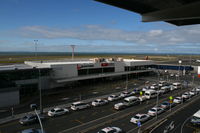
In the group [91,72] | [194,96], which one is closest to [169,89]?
[194,96]

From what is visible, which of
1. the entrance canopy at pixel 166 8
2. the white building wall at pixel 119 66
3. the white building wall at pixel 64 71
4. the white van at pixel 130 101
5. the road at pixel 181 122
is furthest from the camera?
the white building wall at pixel 119 66

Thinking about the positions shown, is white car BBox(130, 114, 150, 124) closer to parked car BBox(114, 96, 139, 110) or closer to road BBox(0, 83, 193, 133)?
road BBox(0, 83, 193, 133)

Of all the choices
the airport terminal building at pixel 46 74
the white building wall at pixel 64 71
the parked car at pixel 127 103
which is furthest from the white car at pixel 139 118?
the white building wall at pixel 64 71

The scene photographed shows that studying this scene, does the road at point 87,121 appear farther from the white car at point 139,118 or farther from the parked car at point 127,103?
the parked car at point 127,103

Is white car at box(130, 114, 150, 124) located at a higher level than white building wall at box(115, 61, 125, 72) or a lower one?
lower

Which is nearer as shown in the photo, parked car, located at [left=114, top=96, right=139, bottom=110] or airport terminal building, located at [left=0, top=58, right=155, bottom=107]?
parked car, located at [left=114, top=96, right=139, bottom=110]

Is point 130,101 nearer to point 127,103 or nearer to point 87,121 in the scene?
point 127,103

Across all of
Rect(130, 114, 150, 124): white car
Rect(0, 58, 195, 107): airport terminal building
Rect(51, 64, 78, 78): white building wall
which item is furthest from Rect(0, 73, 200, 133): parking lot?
Rect(51, 64, 78, 78): white building wall

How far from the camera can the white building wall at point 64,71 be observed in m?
47.0

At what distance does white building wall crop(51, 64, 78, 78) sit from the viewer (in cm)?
4697

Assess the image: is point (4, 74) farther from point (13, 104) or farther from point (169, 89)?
point (169, 89)

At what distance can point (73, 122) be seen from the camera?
82.1 feet

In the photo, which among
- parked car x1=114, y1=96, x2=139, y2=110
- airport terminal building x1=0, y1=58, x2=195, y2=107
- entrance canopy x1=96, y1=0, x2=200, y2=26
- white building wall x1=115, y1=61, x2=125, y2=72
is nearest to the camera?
entrance canopy x1=96, y1=0, x2=200, y2=26

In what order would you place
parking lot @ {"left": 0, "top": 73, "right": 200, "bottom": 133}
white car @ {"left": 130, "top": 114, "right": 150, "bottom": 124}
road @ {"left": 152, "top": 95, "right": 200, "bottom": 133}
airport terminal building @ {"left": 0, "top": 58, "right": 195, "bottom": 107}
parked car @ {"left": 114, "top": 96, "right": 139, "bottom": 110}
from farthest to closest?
airport terminal building @ {"left": 0, "top": 58, "right": 195, "bottom": 107}, parked car @ {"left": 114, "top": 96, "right": 139, "bottom": 110}, white car @ {"left": 130, "top": 114, "right": 150, "bottom": 124}, parking lot @ {"left": 0, "top": 73, "right": 200, "bottom": 133}, road @ {"left": 152, "top": 95, "right": 200, "bottom": 133}
